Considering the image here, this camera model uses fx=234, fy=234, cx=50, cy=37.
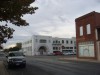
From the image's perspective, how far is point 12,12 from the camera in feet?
38.3

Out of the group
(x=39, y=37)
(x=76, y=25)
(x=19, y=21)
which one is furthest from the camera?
(x=39, y=37)

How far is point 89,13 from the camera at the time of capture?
155 ft

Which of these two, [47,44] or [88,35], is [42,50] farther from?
[88,35]

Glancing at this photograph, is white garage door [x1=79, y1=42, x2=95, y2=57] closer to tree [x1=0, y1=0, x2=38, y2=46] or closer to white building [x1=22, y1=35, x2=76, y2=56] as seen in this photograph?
tree [x1=0, y1=0, x2=38, y2=46]

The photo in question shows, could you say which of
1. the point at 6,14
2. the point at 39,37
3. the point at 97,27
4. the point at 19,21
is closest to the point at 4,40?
the point at 19,21

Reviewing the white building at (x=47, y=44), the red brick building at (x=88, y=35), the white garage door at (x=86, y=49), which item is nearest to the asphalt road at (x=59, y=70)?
the red brick building at (x=88, y=35)

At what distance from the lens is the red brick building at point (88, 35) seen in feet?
147

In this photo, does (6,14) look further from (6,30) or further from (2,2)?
(6,30)

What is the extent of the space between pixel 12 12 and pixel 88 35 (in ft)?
123

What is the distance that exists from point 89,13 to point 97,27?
4.20 meters

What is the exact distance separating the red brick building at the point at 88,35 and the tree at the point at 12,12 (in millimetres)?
30447

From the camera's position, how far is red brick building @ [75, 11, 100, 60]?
147ft

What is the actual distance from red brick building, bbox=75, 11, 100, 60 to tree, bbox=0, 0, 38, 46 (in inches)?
1199

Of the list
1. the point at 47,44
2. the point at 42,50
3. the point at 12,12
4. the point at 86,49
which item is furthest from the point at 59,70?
the point at 42,50
